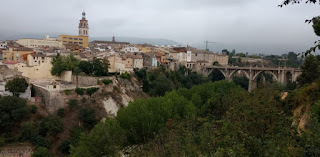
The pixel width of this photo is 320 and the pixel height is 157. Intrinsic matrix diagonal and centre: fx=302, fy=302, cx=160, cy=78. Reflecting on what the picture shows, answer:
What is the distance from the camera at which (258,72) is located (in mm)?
50281

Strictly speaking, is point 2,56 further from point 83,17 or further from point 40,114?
point 83,17

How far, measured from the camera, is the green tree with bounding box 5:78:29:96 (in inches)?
1011

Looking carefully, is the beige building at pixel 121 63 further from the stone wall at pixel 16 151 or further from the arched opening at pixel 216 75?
the arched opening at pixel 216 75

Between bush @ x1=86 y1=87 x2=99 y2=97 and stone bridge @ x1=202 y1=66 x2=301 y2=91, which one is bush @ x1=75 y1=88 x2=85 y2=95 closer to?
bush @ x1=86 y1=87 x2=99 y2=97

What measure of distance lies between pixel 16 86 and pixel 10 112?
10.5 ft

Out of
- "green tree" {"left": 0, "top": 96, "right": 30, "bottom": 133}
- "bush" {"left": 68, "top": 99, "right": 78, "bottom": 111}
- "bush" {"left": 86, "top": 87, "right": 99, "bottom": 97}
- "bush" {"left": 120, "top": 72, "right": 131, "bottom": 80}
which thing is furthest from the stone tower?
"green tree" {"left": 0, "top": 96, "right": 30, "bottom": 133}

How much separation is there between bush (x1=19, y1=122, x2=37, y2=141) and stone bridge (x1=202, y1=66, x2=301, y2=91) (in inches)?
1440

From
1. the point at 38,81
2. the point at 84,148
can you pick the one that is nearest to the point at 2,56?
the point at 38,81

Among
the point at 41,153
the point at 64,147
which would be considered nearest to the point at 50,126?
the point at 64,147

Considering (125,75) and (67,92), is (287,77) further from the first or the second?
(67,92)

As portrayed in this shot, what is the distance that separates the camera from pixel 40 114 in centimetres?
2572

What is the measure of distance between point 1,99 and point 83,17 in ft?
140

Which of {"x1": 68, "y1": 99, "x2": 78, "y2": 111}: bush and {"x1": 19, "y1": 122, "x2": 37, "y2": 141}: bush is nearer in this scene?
{"x1": 19, "y1": 122, "x2": 37, "y2": 141}: bush

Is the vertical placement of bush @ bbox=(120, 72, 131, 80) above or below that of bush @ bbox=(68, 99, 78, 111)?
above
